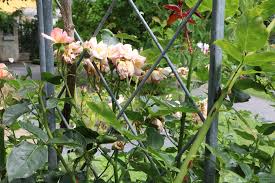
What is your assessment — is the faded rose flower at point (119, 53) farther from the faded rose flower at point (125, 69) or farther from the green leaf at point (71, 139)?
the green leaf at point (71, 139)

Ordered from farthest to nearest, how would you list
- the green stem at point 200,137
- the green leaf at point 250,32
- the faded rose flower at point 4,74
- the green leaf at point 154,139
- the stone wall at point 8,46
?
the stone wall at point 8,46, the faded rose flower at point 4,74, the green leaf at point 154,139, the green stem at point 200,137, the green leaf at point 250,32

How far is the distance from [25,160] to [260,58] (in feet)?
1.36

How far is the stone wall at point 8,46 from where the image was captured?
1836 centimetres

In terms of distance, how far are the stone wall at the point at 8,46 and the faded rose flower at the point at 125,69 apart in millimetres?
18080

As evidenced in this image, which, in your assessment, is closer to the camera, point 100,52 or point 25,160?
point 25,160

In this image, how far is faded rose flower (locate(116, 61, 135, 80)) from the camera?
2.95ft

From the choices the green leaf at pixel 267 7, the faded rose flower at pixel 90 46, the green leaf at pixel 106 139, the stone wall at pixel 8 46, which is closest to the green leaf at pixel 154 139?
the green leaf at pixel 106 139

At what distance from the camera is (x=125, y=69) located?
2.95 feet

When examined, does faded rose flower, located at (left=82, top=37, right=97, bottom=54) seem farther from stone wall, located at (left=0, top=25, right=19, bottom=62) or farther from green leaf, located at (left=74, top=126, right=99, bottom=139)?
stone wall, located at (left=0, top=25, right=19, bottom=62)

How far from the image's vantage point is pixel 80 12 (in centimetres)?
716

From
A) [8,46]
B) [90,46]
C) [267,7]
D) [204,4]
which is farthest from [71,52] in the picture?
[8,46]

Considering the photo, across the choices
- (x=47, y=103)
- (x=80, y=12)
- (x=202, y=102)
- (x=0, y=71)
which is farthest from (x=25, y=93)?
(x=80, y=12)

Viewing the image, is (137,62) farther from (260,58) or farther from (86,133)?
(260,58)

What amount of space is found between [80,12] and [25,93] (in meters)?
6.36
